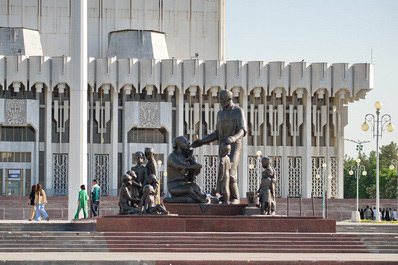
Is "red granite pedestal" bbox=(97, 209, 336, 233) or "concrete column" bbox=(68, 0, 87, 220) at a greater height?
"concrete column" bbox=(68, 0, 87, 220)

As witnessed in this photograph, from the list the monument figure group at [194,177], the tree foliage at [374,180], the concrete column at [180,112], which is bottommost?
the tree foliage at [374,180]

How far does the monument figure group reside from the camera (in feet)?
81.4

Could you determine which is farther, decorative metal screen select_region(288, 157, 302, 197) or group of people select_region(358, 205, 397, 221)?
decorative metal screen select_region(288, 157, 302, 197)

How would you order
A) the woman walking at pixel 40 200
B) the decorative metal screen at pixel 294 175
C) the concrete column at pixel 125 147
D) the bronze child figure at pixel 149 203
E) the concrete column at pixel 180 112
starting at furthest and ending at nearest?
the decorative metal screen at pixel 294 175 < the concrete column at pixel 180 112 < the concrete column at pixel 125 147 < the woman walking at pixel 40 200 < the bronze child figure at pixel 149 203

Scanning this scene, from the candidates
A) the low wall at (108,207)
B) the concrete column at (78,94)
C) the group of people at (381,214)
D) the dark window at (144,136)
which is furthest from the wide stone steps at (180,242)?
the dark window at (144,136)

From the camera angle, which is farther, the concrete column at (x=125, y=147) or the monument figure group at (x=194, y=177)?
the concrete column at (x=125, y=147)

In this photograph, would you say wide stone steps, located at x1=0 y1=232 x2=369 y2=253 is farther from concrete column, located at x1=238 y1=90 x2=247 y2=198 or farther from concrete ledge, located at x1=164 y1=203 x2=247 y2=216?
concrete column, located at x1=238 y1=90 x2=247 y2=198

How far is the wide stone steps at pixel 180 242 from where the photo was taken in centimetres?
2214

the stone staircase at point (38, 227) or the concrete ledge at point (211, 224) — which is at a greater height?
the concrete ledge at point (211, 224)

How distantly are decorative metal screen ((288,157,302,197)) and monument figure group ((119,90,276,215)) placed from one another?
104 feet

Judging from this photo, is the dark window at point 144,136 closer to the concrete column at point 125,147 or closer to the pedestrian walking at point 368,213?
the concrete column at point 125,147

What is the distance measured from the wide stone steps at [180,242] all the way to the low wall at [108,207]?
21138 millimetres

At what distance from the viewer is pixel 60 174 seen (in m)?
55.5

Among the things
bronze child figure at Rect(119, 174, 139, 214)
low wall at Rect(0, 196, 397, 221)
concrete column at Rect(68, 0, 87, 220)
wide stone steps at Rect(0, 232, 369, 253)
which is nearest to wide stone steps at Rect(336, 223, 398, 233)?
wide stone steps at Rect(0, 232, 369, 253)
